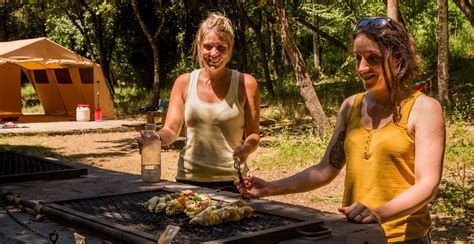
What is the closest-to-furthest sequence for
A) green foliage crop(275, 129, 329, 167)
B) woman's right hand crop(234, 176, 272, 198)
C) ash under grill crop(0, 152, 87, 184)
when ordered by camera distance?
woman's right hand crop(234, 176, 272, 198)
ash under grill crop(0, 152, 87, 184)
green foliage crop(275, 129, 329, 167)

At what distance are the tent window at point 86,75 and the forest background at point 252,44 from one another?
5.35 feet

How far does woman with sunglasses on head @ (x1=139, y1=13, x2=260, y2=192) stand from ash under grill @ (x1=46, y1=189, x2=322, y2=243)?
1.48ft

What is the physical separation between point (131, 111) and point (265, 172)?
43.4 feet

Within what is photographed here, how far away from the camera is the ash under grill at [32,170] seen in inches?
140

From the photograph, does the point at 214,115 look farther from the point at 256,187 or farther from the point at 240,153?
the point at 256,187

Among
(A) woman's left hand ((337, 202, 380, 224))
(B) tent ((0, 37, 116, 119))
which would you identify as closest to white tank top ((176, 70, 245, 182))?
(A) woman's left hand ((337, 202, 380, 224))

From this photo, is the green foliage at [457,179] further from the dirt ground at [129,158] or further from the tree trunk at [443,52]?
the tree trunk at [443,52]

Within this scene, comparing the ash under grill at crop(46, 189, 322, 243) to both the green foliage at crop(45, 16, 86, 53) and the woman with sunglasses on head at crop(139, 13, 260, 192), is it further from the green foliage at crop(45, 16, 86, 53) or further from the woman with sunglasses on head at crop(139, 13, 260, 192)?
the green foliage at crop(45, 16, 86, 53)

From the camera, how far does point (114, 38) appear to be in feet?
88.6

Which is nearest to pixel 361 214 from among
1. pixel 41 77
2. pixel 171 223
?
pixel 171 223

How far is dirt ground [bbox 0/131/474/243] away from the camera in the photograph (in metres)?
5.83

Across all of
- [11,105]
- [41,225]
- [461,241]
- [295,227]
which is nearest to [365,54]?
[295,227]

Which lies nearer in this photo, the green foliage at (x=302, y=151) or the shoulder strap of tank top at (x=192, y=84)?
the shoulder strap of tank top at (x=192, y=84)

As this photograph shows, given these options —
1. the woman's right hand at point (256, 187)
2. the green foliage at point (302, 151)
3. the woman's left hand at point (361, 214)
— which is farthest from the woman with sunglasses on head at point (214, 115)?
the green foliage at point (302, 151)
